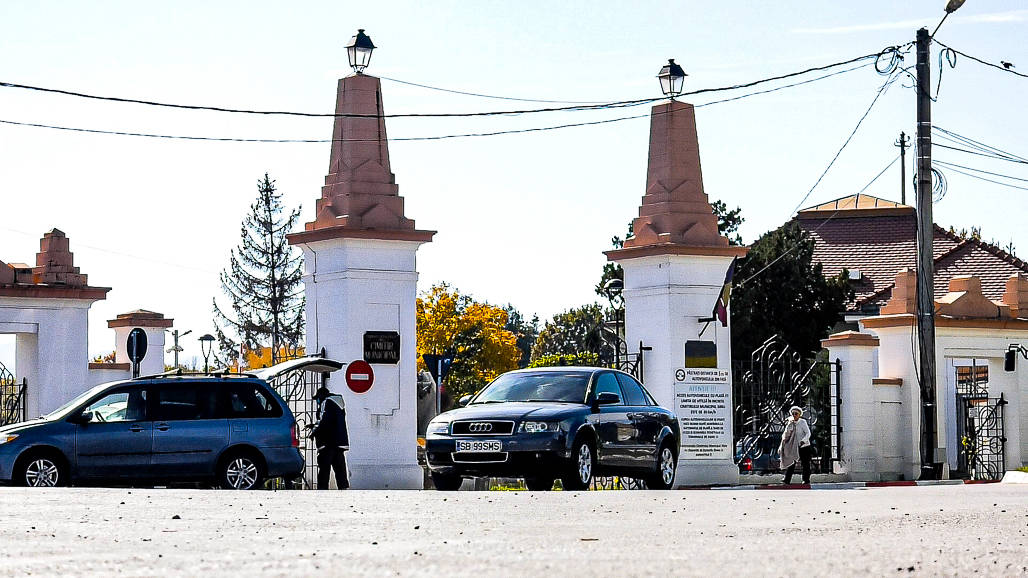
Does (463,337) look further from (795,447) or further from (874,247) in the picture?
(795,447)

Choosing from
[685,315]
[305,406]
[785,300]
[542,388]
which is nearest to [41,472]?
[305,406]

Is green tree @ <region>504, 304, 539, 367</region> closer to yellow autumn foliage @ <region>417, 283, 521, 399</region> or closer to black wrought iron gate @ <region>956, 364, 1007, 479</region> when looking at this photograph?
yellow autumn foliage @ <region>417, 283, 521, 399</region>

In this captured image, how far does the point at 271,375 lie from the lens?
20484 millimetres

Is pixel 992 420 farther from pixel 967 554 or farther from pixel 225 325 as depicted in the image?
pixel 225 325

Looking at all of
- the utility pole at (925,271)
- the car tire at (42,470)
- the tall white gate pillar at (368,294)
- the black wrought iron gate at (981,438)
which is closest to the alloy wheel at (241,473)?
the car tire at (42,470)

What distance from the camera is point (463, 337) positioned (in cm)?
7875

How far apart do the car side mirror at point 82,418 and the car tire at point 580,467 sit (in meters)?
5.67

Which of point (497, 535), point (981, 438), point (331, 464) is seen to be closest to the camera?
point (497, 535)

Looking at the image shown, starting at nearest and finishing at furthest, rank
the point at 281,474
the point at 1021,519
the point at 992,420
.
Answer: the point at 1021,519
the point at 281,474
the point at 992,420

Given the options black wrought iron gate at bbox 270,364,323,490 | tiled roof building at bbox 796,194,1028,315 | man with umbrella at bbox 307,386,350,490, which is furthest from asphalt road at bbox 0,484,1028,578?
tiled roof building at bbox 796,194,1028,315

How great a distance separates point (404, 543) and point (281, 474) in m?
10.3

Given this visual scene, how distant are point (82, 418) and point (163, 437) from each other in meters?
0.97

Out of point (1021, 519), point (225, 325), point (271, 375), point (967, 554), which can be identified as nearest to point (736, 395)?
point (271, 375)

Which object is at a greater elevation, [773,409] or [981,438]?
[773,409]
